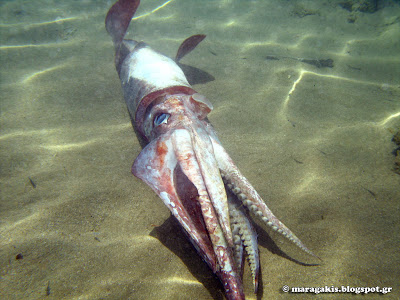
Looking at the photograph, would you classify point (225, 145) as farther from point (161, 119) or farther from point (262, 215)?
point (262, 215)

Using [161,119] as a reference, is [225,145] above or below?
below

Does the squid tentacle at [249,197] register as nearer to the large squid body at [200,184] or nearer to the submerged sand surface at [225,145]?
the large squid body at [200,184]

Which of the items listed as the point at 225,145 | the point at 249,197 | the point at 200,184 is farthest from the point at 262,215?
the point at 225,145

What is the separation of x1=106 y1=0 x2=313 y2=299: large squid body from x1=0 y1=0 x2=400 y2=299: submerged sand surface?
42cm

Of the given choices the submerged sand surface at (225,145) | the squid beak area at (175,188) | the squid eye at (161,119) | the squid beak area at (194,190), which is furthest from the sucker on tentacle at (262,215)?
the squid eye at (161,119)

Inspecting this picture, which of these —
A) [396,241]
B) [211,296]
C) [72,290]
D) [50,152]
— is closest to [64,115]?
[50,152]

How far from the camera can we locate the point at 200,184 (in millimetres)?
1799

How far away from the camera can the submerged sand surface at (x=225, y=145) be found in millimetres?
1960

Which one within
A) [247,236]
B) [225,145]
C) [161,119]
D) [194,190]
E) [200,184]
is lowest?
[225,145]

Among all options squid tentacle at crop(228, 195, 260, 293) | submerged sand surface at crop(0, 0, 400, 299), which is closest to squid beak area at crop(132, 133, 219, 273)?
squid tentacle at crop(228, 195, 260, 293)

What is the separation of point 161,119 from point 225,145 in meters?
1.17

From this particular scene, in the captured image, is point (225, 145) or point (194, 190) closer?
point (194, 190)

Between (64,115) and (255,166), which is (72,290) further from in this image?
(64,115)

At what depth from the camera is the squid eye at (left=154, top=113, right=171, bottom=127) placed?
247 cm
